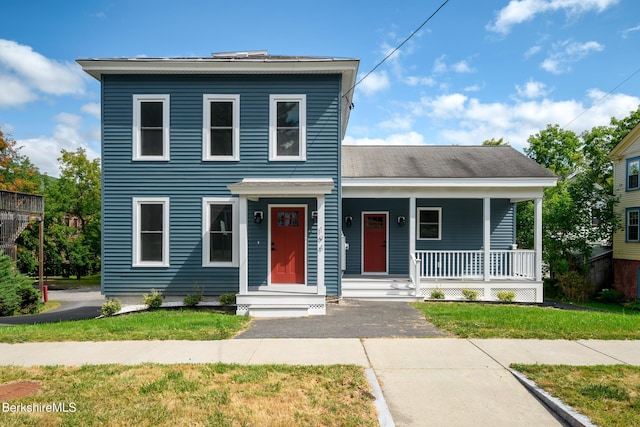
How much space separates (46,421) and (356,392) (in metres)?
3.15

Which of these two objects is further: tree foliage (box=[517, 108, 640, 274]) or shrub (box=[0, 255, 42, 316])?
tree foliage (box=[517, 108, 640, 274])

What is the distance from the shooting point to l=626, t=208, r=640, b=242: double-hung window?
16547 mm

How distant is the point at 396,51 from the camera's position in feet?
28.8

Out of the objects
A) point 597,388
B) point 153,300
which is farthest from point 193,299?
point 597,388

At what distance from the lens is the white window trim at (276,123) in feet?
32.6

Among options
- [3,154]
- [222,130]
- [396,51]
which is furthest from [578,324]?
[3,154]

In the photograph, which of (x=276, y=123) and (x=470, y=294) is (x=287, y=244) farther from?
(x=470, y=294)

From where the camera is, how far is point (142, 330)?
702 centimetres

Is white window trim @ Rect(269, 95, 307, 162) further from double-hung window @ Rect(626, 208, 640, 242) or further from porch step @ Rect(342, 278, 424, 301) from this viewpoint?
double-hung window @ Rect(626, 208, 640, 242)

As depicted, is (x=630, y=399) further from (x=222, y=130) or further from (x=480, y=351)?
(x=222, y=130)

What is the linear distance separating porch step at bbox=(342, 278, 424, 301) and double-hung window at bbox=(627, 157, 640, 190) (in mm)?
13596

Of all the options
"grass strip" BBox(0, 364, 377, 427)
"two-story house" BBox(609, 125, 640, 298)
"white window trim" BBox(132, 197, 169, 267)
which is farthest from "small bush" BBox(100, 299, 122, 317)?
"two-story house" BBox(609, 125, 640, 298)

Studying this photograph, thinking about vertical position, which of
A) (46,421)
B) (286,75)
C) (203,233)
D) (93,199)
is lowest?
(46,421)

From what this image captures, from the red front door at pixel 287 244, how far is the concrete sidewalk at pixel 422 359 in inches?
148
